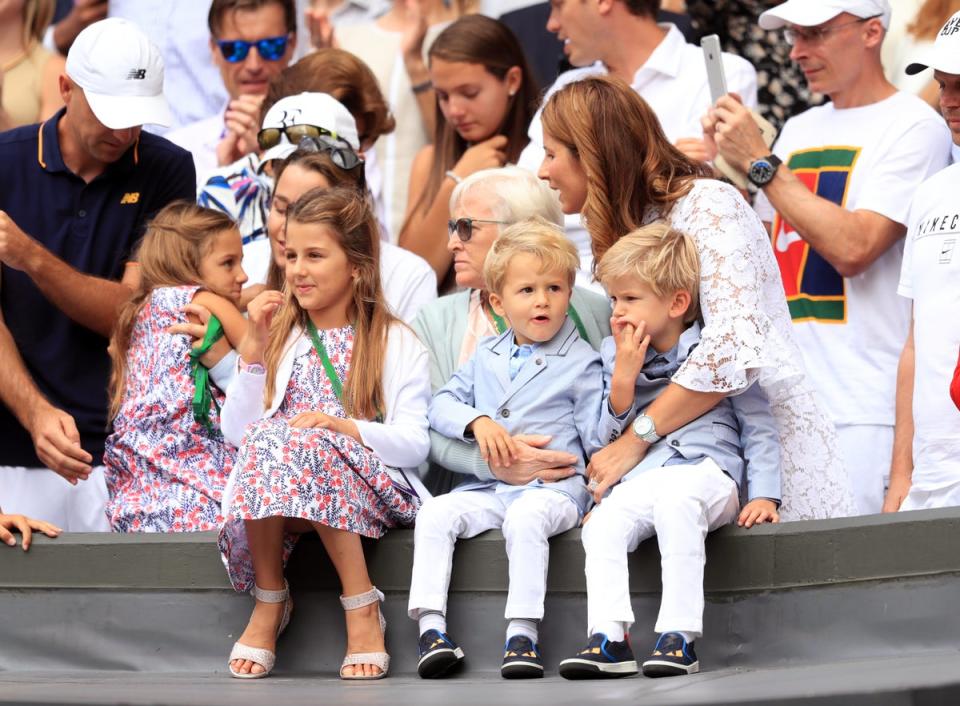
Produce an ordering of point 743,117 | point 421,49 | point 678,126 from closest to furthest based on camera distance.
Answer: point 743,117 → point 678,126 → point 421,49

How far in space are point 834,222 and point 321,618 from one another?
2103mm

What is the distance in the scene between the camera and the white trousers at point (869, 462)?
18.5 feet

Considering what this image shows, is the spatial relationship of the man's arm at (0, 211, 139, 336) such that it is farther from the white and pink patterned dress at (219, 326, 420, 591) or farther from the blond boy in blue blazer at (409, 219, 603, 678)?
the blond boy in blue blazer at (409, 219, 603, 678)

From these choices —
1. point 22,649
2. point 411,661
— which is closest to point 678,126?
point 411,661

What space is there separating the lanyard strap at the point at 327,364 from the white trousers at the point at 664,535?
97 centimetres

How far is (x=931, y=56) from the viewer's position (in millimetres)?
4996

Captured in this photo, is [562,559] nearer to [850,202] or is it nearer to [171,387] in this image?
[171,387]

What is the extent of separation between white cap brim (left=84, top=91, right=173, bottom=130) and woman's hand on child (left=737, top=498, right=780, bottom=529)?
260cm

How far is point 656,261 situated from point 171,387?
171 centimetres

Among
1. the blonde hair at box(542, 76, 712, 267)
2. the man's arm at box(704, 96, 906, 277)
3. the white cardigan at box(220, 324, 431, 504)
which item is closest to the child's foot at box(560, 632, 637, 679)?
the white cardigan at box(220, 324, 431, 504)

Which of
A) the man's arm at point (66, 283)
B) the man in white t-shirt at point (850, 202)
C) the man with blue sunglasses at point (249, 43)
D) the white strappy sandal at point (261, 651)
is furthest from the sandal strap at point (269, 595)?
the man with blue sunglasses at point (249, 43)

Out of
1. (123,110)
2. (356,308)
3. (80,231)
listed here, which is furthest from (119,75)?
(356,308)

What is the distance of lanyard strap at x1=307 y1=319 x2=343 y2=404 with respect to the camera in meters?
5.23

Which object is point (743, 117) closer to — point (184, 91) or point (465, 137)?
point (465, 137)
